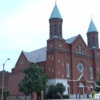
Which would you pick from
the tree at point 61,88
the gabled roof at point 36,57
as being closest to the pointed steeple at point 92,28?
the gabled roof at point 36,57

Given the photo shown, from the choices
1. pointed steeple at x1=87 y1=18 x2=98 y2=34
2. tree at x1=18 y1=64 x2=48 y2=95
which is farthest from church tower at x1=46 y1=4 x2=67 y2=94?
pointed steeple at x1=87 y1=18 x2=98 y2=34

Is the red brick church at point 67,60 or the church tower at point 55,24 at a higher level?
the church tower at point 55,24

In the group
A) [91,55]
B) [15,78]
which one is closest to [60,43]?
[91,55]

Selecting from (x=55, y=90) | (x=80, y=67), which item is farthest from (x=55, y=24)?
(x=55, y=90)

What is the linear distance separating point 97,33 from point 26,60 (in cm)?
2333

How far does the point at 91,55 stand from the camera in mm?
61781

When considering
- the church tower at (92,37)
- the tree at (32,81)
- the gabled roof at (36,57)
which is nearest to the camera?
the tree at (32,81)

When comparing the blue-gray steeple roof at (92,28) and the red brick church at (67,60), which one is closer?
the red brick church at (67,60)

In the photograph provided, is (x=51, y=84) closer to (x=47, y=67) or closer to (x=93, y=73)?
(x=47, y=67)

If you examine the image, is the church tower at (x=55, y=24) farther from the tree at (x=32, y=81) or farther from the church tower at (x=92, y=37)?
the church tower at (x=92, y=37)

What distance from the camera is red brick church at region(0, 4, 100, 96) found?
51906mm

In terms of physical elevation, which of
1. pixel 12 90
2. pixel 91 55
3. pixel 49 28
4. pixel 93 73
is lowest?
pixel 12 90

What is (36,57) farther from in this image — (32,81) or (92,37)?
(32,81)

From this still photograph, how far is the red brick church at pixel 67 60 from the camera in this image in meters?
51.9
